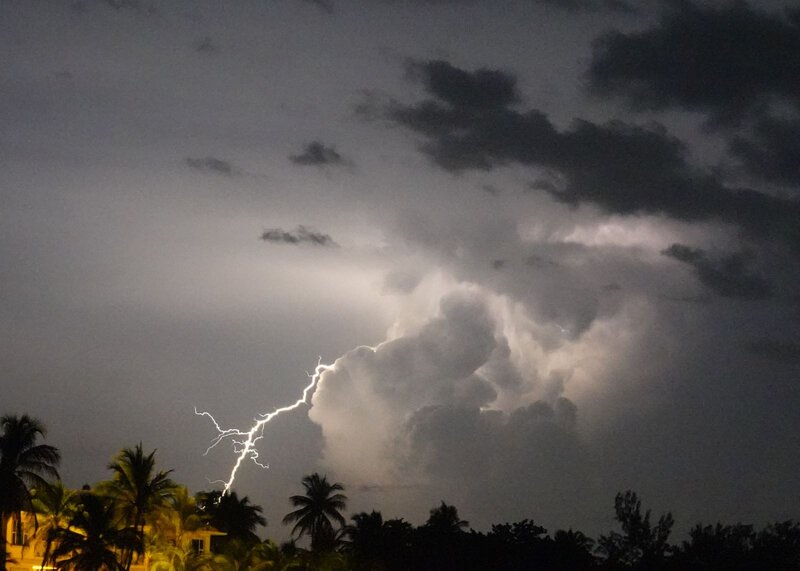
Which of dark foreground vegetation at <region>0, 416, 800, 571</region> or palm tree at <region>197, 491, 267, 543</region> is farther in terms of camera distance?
palm tree at <region>197, 491, 267, 543</region>

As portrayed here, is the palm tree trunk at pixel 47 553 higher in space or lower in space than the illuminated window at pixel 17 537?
lower

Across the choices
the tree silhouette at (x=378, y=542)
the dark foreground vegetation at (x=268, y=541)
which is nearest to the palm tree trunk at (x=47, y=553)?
the dark foreground vegetation at (x=268, y=541)

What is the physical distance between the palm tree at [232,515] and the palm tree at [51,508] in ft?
109

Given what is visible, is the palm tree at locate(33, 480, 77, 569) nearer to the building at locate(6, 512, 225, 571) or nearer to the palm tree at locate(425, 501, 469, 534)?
the building at locate(6, 512, 225, 571)

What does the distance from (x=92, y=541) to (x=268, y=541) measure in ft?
60.9

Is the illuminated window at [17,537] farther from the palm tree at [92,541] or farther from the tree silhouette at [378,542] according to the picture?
the tree silhouette at [378,542]

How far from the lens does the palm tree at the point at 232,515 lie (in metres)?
96.1

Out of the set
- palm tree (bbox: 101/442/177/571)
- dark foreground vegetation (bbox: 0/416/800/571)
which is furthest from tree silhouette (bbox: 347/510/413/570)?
palm tree (bbox: 101/442/177/571)

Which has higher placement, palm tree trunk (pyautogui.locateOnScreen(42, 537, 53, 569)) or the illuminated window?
the illuminated window

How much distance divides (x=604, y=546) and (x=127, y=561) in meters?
63.3

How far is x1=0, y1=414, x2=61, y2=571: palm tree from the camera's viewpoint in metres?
56.1

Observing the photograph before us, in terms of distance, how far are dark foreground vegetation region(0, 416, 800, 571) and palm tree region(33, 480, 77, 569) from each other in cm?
6

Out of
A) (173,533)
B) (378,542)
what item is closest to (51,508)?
(173,533)

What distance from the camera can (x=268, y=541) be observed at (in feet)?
244
